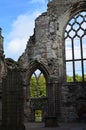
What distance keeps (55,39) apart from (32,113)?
17.9ft

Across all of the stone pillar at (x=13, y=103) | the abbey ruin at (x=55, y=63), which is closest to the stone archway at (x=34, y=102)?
the abbey ruin at (x=55, y=63)

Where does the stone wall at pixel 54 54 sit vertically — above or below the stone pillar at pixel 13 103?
above

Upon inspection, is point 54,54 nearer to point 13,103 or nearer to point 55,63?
point 55,63

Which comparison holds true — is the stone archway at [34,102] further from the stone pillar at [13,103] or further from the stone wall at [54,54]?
the stone pillar at [13,103]

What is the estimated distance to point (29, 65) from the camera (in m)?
21.2

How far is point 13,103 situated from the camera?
11.5 metres

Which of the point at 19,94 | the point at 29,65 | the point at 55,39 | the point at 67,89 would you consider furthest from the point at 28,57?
the point at 19,94

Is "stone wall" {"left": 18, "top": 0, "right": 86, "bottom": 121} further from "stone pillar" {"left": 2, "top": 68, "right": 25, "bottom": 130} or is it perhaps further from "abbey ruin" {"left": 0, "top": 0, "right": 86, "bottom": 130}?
"stone pillar" {"left": 2, "top": 68, "right": 25, "bottom": 130}

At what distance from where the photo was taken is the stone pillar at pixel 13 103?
1130 centimetres

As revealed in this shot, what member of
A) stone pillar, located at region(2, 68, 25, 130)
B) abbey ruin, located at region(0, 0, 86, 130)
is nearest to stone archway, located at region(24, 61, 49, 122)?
abbey ruin, located at region(0, 0, 86, 130)

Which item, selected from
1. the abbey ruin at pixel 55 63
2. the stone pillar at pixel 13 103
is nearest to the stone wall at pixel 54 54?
the abbey ruin at pixel 55 63

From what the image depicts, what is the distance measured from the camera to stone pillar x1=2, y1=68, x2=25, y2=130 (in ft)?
37.1

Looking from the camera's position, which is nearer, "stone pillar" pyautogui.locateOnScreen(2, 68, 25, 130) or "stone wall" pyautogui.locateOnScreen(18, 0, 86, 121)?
"stone pillar" pyautogui.locateOnScreen(2, 68, 25, 130)

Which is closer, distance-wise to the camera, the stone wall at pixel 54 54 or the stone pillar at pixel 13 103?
the stone pillar at pixel 13 103
